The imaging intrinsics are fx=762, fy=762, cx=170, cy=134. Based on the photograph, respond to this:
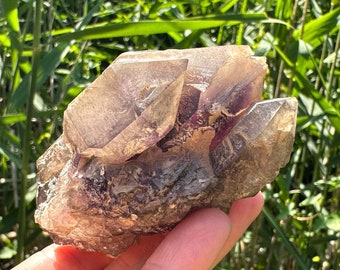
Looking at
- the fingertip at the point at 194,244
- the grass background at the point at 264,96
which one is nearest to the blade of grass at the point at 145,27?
the grass background at the point at 264,96

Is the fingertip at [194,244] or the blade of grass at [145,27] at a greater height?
the blade of grass at [145,27]

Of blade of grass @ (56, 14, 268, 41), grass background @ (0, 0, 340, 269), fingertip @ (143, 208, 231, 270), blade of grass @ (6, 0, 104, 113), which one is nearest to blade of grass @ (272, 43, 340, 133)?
grass background @ (0, 0, 340, 269)

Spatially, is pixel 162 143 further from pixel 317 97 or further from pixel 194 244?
pixel 317 97

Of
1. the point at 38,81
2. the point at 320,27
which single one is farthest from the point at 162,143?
the point at 320,27

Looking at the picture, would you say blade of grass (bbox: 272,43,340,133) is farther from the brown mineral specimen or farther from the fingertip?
the fingertip

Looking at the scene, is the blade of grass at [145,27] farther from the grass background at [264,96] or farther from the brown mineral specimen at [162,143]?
the brown mineral specimen at [162,143]
